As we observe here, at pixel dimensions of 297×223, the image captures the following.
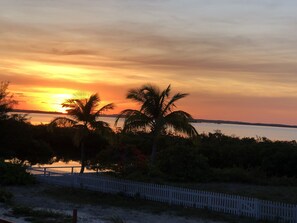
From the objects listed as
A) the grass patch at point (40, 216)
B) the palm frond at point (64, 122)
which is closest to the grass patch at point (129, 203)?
the grass patch at point (40, 216)

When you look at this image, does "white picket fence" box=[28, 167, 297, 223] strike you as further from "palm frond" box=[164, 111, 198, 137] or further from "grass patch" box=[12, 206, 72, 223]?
"palm frond" box=[164, 111, 198, 137]

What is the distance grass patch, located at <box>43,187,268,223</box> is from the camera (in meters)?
15.9

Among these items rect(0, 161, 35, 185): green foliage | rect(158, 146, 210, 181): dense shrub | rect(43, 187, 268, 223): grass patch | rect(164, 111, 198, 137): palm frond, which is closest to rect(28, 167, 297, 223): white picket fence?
rect(43, 187, 268, 223): grass patch

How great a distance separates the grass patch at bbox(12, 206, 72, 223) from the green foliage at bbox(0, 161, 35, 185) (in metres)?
8.31

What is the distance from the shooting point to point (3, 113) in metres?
40.3

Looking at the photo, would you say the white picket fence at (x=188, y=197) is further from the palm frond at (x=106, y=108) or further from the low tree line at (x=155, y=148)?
the palm frond at (x=106, y=108)

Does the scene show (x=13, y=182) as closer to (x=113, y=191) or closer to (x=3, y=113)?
(x=113, y=191)

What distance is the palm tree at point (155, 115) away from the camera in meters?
25.7

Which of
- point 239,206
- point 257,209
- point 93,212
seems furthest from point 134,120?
point 257,209

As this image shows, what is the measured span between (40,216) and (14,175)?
985 cm

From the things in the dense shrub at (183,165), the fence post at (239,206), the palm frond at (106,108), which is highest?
the palm frond at (106,108)

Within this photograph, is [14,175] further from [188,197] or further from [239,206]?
[239,206]

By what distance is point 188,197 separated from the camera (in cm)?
1786

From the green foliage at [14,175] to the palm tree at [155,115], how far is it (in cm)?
573
